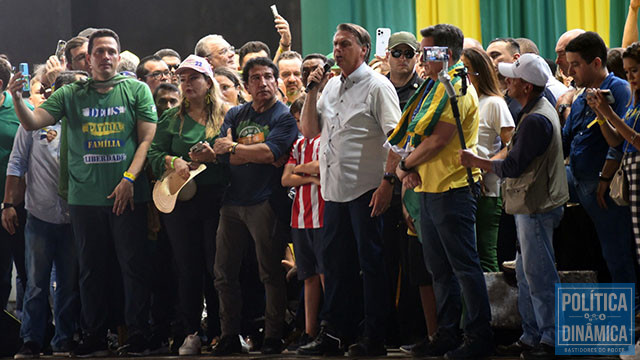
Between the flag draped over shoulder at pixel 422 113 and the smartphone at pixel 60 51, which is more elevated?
the smartphone at pixel 60 51

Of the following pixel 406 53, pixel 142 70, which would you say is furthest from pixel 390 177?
pixel 142 70

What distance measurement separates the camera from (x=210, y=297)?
5383 mm

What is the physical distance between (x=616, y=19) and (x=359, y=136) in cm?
319

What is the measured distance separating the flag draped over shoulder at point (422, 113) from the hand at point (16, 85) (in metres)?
2.22

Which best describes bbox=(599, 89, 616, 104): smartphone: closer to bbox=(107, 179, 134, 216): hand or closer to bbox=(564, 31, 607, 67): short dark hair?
bbox=(564, 31, 607, 67): short dark hair

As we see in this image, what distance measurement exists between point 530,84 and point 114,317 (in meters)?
2.86

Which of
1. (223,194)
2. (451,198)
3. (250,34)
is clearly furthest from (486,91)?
(250,34)

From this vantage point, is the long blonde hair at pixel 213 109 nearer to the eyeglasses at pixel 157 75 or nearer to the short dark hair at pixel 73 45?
the eyeglasses at pixel 157 75

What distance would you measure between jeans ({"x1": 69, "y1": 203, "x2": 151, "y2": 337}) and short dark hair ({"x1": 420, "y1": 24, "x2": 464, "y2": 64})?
6.89 ft

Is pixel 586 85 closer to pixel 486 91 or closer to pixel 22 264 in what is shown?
pixel 486 91

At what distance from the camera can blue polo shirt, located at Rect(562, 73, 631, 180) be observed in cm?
453

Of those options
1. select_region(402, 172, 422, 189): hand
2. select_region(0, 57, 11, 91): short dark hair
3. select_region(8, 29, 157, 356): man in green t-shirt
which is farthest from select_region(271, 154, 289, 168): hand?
select_region(0, 57, 11, 91): short dark hair

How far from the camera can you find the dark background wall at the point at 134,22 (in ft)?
28.1

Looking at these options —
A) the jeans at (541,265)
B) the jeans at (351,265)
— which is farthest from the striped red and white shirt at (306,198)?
the jeans at (541,265)
